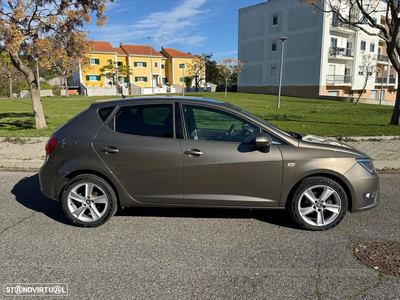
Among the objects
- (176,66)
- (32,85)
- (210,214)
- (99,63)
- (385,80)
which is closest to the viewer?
(210,214)

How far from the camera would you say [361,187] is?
12.2 feet

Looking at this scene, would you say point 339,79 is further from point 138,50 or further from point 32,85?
point 138,50

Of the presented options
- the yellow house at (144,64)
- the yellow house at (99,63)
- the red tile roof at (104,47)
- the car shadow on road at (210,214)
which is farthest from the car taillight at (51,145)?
the yellow house at (144,64)

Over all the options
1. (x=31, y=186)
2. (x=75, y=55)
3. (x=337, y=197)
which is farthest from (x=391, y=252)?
(x=75, y=55)

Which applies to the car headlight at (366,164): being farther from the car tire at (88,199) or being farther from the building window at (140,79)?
the building window at (140,79)

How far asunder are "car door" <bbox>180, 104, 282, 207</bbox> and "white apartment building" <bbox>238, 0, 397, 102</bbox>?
39.3m

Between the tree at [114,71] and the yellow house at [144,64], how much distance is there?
3789mm

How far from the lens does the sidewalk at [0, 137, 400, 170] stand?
7.06 metres

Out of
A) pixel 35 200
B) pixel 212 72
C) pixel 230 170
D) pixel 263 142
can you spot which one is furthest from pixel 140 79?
pixel 263 142

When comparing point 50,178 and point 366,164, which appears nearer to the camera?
point 366,164

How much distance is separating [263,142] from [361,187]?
1361 mm

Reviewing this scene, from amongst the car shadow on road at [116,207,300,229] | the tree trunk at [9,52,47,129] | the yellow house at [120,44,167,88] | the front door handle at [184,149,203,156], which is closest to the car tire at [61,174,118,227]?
the car shadow on road at [116,207,300,229]

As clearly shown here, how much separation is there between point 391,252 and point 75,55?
11858 millimetres

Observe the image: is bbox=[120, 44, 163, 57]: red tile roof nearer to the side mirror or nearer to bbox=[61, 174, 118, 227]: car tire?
bbox=[61, 174, 118, 227]: car tire
